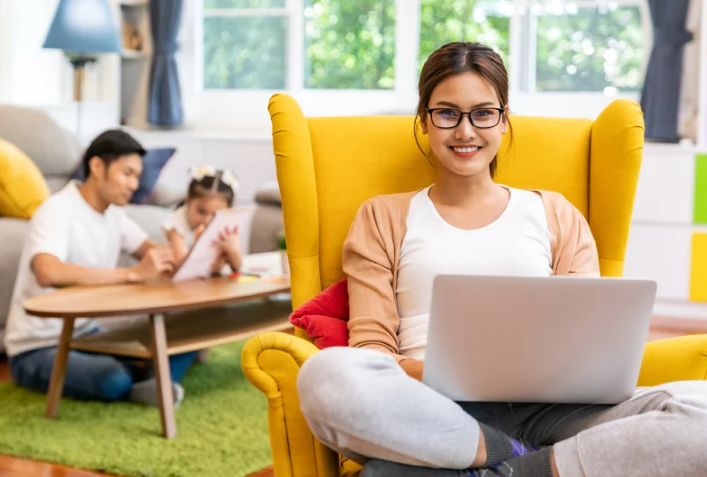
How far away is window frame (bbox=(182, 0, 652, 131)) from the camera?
5.21 meters

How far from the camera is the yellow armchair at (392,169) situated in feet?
6.25

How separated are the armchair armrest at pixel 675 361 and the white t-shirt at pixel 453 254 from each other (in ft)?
0.80

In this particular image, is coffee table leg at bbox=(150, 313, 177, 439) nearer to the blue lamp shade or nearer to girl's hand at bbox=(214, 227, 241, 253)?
girl's hand at bbox=(214, 227, 241, 253)

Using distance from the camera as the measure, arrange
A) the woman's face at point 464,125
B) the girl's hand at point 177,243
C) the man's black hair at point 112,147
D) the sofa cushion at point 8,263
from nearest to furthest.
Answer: the woman's face at point 464,125
the man's black hair at point 112,147
the girl's hand at point 177,243
the sofa cushion at point 8,263

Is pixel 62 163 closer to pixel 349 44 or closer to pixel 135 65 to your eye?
pixel 135 65

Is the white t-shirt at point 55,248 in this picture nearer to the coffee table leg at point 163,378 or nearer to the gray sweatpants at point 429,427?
the coffee table leg at point 163,378

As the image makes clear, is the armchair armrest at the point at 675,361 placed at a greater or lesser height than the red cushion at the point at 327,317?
lesser

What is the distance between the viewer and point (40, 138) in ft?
13.5

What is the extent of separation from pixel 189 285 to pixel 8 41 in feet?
8.35

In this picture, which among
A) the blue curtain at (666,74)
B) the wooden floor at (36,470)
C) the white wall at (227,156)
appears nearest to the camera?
the wooden floor at (36,470)

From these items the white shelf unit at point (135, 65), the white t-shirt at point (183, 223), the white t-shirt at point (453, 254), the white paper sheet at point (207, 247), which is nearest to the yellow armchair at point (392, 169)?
the white t-shirt at point (453, 254)

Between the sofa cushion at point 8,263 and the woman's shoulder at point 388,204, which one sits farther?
the sofa cushion at point 8,263

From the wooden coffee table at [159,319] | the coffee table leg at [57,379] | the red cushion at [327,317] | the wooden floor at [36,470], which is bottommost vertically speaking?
the wooden floor at [36,470]

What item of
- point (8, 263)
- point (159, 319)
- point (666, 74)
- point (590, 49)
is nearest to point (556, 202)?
point (159, 319)
